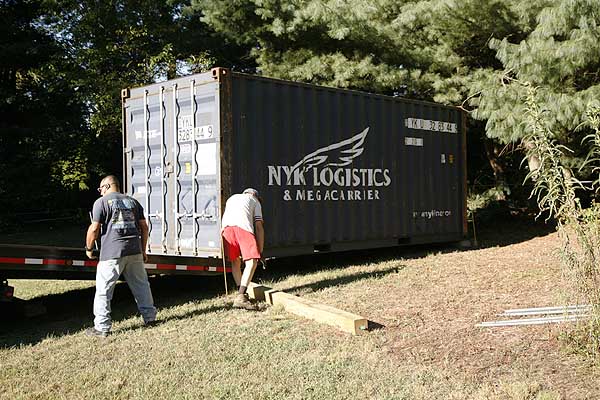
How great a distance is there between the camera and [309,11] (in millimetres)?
14844

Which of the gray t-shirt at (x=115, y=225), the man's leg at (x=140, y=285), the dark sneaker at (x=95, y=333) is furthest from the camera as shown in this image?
the man's leg at (x=140, y=285)

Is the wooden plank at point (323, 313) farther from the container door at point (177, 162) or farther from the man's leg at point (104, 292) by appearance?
the man's leg at point (104, 292)

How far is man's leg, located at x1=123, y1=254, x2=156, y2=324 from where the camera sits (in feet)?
22.9

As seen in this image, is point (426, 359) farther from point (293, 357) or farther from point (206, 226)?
point (206, 226)

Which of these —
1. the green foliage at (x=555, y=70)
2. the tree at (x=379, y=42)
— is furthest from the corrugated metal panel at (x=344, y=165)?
the tree at (x=379, y=42)

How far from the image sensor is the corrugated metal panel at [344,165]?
9.34m

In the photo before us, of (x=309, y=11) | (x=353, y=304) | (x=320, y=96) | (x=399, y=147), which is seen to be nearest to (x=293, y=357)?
(x=353, y=304)

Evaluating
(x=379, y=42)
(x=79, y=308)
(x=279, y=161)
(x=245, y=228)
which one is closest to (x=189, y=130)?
(x=279, y=161)

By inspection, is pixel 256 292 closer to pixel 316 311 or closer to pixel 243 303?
pixel 243 303

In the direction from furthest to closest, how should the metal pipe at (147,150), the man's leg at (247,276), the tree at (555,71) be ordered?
the tree at (555,71), the metal pipe at (147,150), the man's leg at (247,276)

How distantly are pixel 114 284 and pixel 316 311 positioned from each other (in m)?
2.20

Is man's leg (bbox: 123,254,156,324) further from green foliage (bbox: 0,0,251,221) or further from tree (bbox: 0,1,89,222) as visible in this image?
tree (bbox: 0,1,89,222)

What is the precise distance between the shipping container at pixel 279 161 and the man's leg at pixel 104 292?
2.08m

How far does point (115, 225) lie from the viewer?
6.81m
